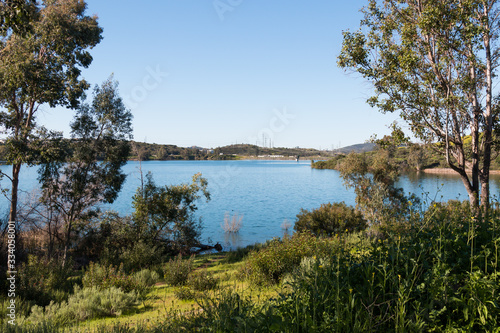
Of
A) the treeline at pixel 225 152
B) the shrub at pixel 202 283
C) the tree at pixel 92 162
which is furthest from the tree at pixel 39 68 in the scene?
the treeline at pixel 225 152

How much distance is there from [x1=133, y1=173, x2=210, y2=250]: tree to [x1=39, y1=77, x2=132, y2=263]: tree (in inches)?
74.9

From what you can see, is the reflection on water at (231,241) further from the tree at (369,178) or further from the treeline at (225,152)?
the treeline at (225,152)

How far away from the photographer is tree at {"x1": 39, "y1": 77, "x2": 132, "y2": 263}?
15.5 meters

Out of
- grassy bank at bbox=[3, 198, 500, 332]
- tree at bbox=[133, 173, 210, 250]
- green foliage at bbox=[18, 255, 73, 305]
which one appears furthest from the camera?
tree at bbox=[133, 173, 210, 250]

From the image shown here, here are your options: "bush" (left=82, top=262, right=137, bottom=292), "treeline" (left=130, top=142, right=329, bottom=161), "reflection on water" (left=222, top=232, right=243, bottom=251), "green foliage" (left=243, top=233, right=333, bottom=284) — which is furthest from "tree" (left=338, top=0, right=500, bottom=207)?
"treeline" (left=130, top=142, right=329, bottom=161)

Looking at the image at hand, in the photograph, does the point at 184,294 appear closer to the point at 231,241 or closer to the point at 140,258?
the point at 140,258

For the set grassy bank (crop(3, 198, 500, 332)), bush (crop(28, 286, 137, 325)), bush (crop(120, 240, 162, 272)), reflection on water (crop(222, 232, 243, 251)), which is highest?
grassy bank (crop(3, 198, 500, 332))

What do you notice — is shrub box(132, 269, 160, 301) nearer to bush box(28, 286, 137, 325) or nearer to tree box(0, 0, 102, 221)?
bush box(28, 286, 137, 325)

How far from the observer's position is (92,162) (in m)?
16.1

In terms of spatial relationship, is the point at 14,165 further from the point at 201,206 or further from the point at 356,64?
the point at 201,206

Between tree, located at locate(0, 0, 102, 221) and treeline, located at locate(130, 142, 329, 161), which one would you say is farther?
treeline, located at locate(130, 142, 329, 161)

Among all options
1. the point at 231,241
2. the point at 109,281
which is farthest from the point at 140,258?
the point at 231,241

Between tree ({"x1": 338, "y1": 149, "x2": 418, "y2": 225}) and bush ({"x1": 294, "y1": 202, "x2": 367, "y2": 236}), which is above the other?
tree ({"x1": 338, "y1": 149, "x2": 418, "y2": 225})

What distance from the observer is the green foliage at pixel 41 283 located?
329 inches
